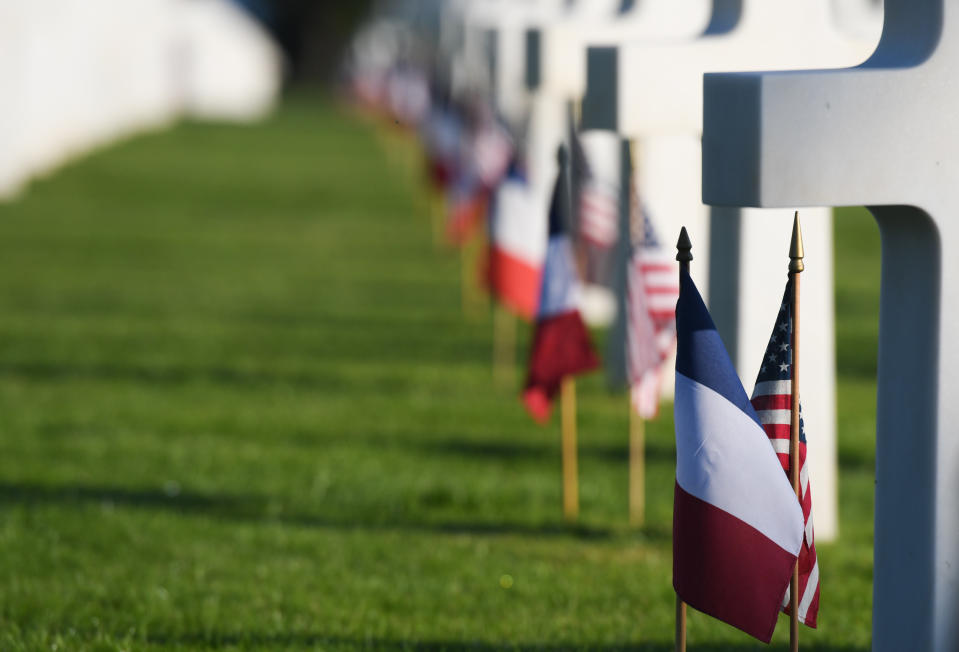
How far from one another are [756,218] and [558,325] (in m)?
1.19

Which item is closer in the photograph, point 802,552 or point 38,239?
point 802,552

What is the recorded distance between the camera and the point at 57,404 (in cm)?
1273

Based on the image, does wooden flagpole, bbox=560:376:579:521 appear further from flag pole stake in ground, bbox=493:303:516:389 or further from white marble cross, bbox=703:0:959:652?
white marble cross, bbox=703:0:959:652

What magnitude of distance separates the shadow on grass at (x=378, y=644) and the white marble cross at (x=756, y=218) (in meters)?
2.10

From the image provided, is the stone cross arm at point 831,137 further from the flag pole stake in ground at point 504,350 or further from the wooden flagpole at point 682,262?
the flag pole stake in ground at point 504,350

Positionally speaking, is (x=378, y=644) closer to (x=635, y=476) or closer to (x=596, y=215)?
(x=635, y=476)

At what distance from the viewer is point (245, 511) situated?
968 cm

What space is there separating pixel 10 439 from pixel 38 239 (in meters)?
12.8

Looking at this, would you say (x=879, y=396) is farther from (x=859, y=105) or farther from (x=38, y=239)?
(x=38, y=239)

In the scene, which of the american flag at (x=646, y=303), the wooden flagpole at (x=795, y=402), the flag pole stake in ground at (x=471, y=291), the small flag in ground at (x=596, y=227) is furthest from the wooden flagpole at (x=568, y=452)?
the flag pole stake in ground at (x=471, y=291)

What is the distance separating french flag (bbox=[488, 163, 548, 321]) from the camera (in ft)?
39.0

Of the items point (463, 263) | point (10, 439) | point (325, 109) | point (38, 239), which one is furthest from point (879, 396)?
point (325, 109)

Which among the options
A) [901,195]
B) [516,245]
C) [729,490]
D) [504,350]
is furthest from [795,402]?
[504,350]

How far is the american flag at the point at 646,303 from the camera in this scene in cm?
880
